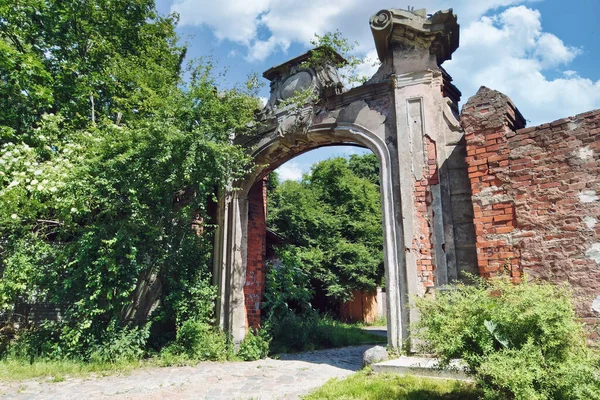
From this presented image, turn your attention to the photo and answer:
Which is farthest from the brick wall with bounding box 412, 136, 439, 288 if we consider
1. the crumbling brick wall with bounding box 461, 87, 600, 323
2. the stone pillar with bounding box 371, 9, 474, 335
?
the crumbling brick wall with bounding box 461, 87, 600, 323

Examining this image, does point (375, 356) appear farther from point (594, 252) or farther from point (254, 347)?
point (254, 347)

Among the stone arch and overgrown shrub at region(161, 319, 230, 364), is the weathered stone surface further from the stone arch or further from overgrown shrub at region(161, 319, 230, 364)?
overgrown shrub at region(161, 319, 230, 364)

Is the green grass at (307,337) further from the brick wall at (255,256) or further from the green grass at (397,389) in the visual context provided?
the green grass at (397,389)

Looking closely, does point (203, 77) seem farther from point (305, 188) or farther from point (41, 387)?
point (305, 188)

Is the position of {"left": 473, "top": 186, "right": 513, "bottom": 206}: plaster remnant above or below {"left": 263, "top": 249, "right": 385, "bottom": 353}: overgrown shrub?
above

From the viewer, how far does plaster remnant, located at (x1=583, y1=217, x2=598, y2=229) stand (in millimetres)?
4871

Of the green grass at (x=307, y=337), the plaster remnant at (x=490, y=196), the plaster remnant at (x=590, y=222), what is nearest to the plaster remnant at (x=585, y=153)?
the plaster remnant at (x=590, y=222)

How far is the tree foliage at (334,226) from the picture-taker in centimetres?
1784

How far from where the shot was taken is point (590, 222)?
4.89m

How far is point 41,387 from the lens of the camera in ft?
19.2

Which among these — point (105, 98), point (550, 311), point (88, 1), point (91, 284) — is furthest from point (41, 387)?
point (88, 1)

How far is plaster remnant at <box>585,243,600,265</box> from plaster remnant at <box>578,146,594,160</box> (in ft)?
3.42

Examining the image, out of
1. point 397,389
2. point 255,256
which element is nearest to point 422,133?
point 397,389

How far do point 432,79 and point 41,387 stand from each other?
7404mm
